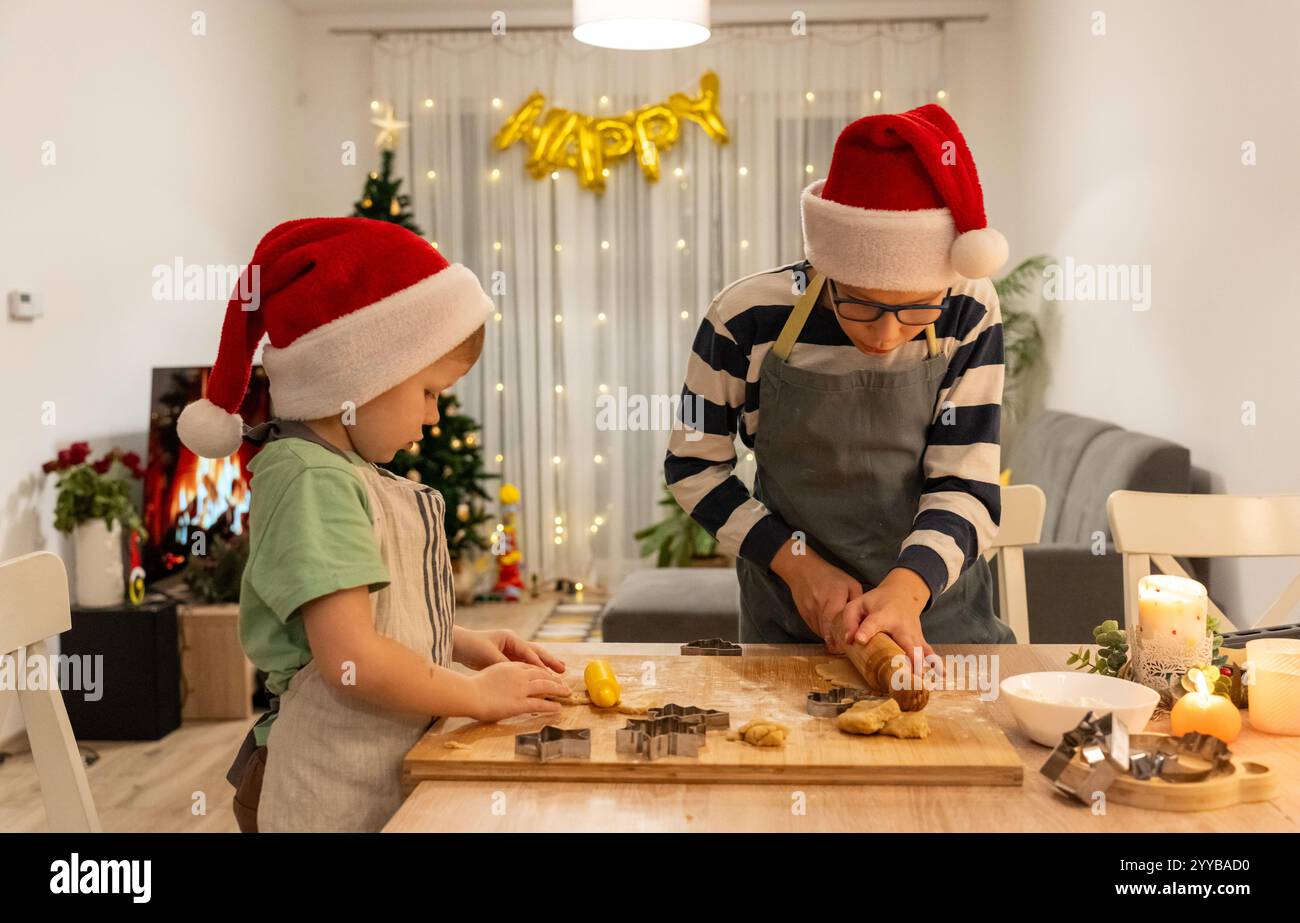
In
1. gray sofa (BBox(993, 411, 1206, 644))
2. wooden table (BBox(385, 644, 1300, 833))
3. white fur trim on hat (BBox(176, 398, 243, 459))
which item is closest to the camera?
wooden table (BBox(385, 644, 1300, 833))

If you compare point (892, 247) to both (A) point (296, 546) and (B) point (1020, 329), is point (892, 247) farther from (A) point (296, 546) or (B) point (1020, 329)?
(B) point (1020, 329)

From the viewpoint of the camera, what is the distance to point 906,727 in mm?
1173

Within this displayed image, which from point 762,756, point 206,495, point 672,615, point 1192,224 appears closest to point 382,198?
point 206,495

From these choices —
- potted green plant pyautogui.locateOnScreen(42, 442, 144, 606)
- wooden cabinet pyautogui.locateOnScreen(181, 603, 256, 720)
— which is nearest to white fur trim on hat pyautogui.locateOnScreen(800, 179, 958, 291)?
potted green plant pyautogui.locateOnScreen(42, 442, 144, 606)

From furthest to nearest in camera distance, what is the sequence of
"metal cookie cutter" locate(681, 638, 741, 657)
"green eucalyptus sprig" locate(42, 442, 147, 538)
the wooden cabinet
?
the wooden cabinet
"green eucalyptus sprig" locate(42, 442, 147, 538)
"metal cookie cutter" locate(681, 638, 741, 657)

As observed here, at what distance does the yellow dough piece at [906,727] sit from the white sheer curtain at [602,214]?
201 inches

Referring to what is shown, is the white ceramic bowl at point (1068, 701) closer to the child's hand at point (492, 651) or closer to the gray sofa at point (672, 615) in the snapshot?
the child's hand at point (492, 651)

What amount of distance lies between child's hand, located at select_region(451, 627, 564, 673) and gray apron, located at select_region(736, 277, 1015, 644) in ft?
1.14

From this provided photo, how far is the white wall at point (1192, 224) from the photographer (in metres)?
3.06

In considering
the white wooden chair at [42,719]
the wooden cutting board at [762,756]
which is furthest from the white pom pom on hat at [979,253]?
the white wooden chair at [42,719]

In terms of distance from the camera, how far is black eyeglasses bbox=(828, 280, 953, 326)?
1438 mm

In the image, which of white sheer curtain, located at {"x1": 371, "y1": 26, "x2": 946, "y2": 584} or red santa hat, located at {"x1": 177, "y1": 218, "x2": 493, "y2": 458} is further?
Answer: white sheer curtain, located at {"x1": 371, "y1": 26, "x2": 946, "y2": 584}

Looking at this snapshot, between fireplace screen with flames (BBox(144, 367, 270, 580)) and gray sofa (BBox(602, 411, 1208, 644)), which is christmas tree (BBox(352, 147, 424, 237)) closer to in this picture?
fireplace screen with flames (BBox(144, 367, 270, 580))
